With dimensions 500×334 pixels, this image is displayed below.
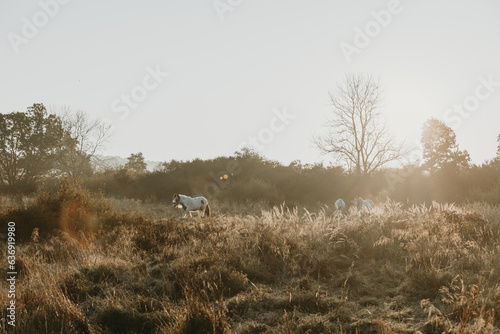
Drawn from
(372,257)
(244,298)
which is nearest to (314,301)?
(244,298)

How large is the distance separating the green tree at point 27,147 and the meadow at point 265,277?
74.9ft

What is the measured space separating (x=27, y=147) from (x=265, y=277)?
3078 centimetres

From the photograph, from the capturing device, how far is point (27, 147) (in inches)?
1088

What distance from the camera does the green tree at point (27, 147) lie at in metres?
26.8

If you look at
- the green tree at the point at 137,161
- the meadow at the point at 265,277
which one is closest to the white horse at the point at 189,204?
the meadow at the point at 265,277

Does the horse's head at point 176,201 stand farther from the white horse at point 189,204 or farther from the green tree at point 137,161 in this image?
the green tree at point 137,161

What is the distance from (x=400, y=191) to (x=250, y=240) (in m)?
17.9

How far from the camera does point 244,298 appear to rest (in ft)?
13.3

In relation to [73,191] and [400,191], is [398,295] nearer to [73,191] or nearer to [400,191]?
[73,191]
